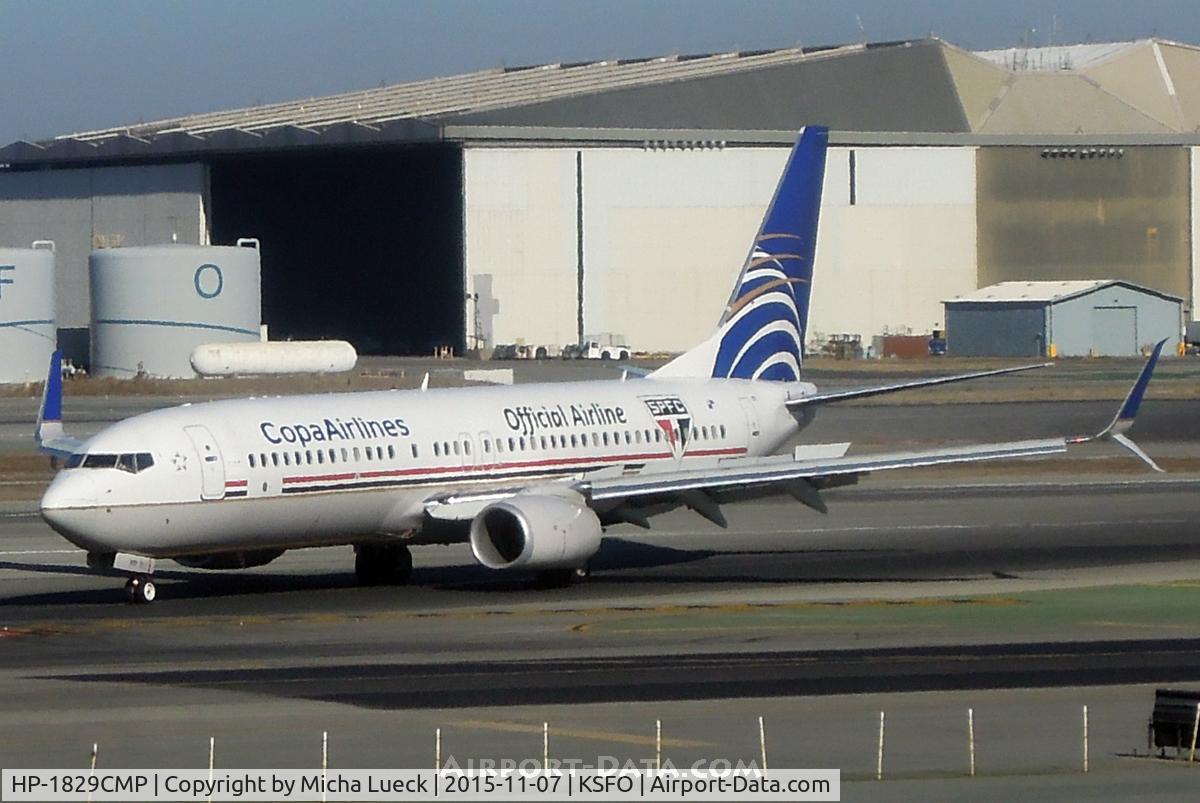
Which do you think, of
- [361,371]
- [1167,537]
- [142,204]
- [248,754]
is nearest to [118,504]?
[248,754]

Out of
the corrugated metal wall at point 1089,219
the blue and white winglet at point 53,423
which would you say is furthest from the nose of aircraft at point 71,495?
the corrugated metal wall at point 1089,219

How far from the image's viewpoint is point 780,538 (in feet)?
179

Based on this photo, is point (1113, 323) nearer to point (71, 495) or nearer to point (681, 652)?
point (71, 495)

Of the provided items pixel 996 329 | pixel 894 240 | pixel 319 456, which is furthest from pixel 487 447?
→ pixel 894 240

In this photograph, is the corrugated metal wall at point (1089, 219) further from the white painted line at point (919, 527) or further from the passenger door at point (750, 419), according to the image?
the passenger door at point (750, 419)

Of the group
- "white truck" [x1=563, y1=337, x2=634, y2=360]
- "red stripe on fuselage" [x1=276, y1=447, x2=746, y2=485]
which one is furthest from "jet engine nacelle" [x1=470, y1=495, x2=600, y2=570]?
"white truck" [x1=563, y1=337, x2=634, y2=360]

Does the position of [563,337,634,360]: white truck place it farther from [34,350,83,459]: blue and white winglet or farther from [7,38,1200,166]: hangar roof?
[34,350,83,459]: blue and white winglet

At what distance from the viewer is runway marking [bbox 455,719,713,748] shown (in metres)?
24.9

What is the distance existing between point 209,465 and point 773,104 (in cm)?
10318

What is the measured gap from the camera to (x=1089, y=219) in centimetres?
14838

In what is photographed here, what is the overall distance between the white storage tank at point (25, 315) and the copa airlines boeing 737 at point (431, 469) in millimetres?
74262

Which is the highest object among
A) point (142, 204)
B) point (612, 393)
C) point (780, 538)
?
point (142, 204)

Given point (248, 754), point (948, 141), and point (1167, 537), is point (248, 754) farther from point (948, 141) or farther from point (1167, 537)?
point (948, 141)

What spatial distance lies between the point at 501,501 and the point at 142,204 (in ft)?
366
